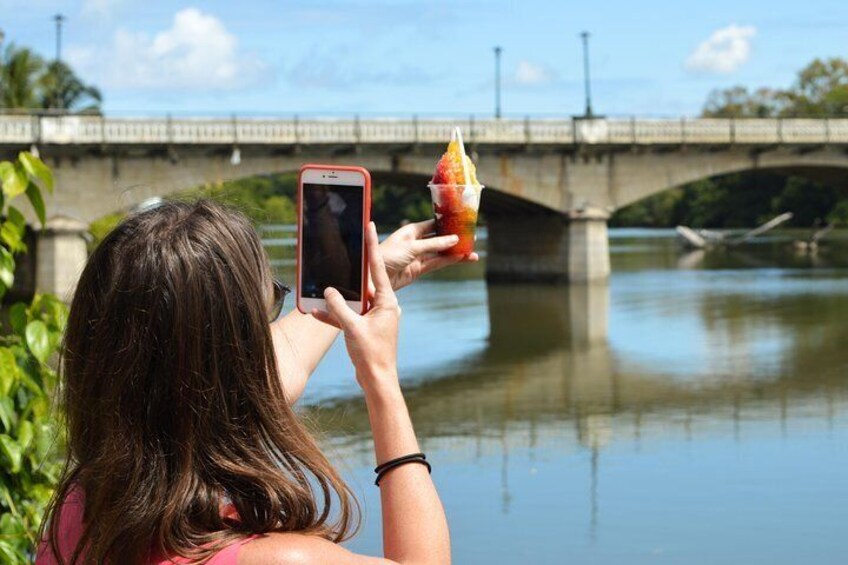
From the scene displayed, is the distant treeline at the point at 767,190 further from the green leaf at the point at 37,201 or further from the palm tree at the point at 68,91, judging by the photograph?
the green leaf at the point at 37,201

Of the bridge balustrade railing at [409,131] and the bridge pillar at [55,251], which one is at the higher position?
the bridge balustrade railing at [409,131]

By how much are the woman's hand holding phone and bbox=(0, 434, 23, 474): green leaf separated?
273 centimetres

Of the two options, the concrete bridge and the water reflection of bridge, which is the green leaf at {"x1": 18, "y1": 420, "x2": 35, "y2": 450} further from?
the concrete bridge

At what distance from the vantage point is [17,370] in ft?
15.2

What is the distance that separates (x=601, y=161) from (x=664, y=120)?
6.99ft

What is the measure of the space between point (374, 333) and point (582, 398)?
17237 millimetres

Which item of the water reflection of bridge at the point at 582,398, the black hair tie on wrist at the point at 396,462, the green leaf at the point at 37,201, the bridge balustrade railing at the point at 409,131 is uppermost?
the bridge balustrade railing at the point at 409,131

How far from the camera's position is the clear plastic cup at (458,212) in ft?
8.43

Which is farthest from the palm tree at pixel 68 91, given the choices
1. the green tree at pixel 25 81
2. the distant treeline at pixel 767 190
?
the distant treeline at pixel 767 190

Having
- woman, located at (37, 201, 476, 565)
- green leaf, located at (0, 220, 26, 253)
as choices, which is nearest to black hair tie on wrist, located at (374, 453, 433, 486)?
woman, located at (37, 201, 476, 565)

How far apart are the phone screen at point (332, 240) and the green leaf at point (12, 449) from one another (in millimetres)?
2528

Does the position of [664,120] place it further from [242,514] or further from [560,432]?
[242,514]

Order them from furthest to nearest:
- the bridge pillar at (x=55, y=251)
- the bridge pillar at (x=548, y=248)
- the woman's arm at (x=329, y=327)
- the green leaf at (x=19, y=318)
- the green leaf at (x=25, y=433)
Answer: the bridge pillar at (x=548, y=248) < the bridge pillar at (x=55, y=251) < the green leaf at (x=19, y=318) < the green leaf at (x=25, y=433) < the woman's arm at (x=329, y=327)

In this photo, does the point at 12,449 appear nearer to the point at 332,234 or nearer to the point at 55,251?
the point at 332,234
